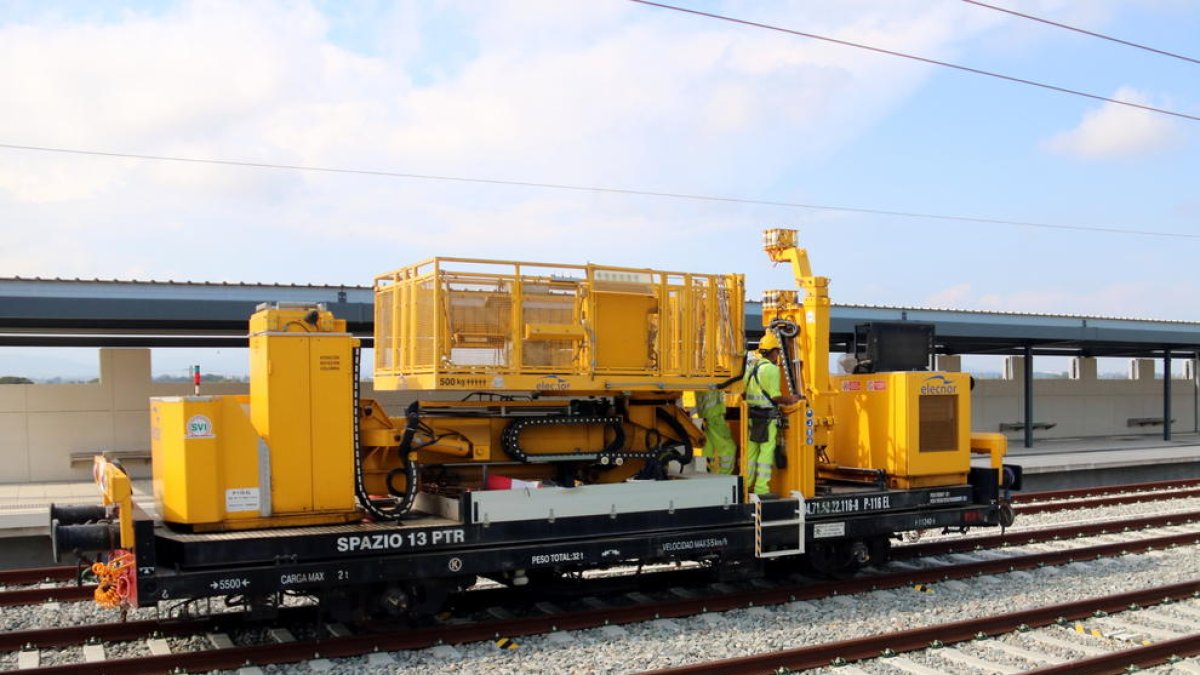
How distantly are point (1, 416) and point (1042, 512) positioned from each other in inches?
705

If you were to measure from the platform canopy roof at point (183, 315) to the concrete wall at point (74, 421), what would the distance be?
0.93m

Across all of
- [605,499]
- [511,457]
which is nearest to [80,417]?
[511,457]

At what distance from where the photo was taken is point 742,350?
9.64 meters

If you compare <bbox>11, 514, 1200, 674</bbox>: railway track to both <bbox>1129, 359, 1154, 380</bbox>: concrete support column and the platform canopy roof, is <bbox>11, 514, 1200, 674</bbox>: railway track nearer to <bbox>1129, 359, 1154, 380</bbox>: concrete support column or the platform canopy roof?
the platform canopy roof

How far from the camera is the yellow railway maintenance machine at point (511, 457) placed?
7285mm

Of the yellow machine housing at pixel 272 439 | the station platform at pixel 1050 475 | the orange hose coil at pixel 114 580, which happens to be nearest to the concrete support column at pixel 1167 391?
the station platform at pixel 1050 475

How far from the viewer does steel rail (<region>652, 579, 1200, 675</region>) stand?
7301 mm

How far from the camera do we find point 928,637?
820 centimetres

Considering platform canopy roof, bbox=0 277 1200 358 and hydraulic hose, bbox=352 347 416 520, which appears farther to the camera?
platform canopy roof, bbox=0 277 1200 358

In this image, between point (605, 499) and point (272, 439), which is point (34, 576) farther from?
point (605, 499)

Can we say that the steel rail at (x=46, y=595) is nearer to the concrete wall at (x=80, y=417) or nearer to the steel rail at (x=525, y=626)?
the steel rail at (x=525, y=626)

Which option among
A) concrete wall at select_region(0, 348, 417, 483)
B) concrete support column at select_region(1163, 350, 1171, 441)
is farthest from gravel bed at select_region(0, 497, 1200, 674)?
concrete support column at select_region(1163, 350, 1171, 441)

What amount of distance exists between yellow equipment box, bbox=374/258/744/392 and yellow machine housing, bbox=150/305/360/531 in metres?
0.81

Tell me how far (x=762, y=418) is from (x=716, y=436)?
0.49m
